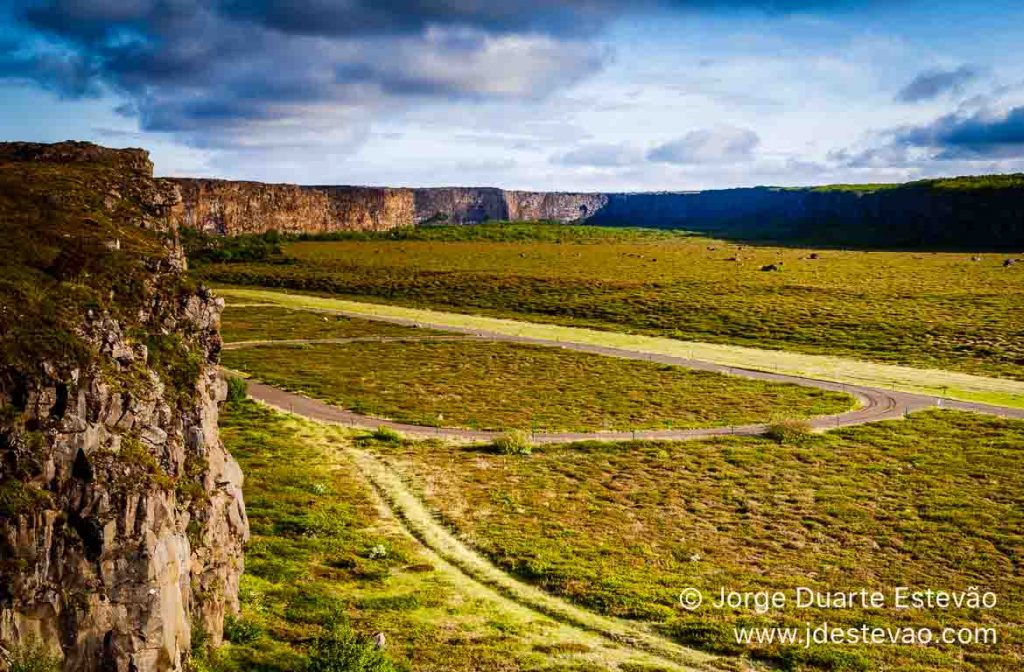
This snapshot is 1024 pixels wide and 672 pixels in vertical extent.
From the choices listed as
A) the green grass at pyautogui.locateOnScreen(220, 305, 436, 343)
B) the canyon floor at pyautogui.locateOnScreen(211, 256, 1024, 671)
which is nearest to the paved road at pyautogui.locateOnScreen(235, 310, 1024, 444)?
the canyon floor at pyautogui.locateOnScreen(211, 256, 1024, 671)

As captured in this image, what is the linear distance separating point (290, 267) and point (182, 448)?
120383mm

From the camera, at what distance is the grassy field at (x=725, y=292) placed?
73500 mm

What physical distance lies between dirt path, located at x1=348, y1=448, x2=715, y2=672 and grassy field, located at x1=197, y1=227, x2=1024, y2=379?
165 ft

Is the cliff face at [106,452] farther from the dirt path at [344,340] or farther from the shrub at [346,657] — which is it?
the dirt path at [344,340]

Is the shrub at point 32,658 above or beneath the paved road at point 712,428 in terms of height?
above

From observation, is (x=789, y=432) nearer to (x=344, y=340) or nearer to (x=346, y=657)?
(x=346, y=657)

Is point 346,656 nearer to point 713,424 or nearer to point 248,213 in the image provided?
point 713,424

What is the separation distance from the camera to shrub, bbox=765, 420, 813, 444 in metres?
42.2

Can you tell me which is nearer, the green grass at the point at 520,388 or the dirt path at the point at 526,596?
the dirt path at the point at 526,596

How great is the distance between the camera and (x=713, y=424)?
46.0 m

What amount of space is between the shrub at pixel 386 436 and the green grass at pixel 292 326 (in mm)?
35024

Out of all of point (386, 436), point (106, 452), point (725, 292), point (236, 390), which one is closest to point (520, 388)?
point (386, 436)

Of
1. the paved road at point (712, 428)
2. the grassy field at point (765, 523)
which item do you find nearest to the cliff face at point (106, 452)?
the grassy field at point (765, 523)

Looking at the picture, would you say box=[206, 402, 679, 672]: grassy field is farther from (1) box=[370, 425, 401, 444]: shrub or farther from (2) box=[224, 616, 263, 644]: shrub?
(1) box=[370, 425, 401, 444]: shrub
